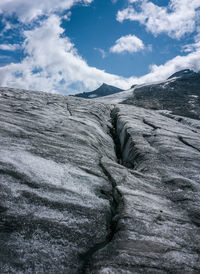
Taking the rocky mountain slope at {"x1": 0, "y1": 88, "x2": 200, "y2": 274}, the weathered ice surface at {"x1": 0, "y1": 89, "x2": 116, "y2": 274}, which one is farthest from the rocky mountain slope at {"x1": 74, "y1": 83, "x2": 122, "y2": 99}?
the weathered ice surface at {"x1": 0, "y1": 89, "x2": 116, "y2": 274}

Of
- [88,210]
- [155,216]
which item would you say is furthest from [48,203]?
[155,216]

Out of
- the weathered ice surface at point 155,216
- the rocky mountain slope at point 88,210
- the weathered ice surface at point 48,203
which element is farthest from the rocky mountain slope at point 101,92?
the weathered ice surface at point 48,203

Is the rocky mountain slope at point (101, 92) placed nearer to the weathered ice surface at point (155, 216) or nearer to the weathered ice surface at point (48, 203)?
the weathered ice surface at point (155, 216)

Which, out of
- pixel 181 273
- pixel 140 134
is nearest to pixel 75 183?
pixel 181 273

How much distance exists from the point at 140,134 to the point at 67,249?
31.6 feet

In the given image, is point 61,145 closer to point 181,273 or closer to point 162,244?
point 162,244

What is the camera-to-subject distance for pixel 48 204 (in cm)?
471

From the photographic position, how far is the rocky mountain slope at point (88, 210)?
362cm

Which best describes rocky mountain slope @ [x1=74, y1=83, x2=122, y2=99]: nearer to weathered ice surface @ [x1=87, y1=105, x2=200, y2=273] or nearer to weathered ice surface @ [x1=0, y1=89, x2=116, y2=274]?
weathered ice surface @ [x1=87, y1=105, x2=200, y2=273]

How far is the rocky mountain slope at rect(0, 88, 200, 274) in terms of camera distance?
3615 millimetres

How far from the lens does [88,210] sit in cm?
492

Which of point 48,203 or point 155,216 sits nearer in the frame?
point 48,203

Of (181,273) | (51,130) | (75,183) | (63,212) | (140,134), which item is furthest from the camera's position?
(140,134)

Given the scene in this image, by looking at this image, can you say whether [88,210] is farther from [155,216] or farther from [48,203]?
[155,216]
